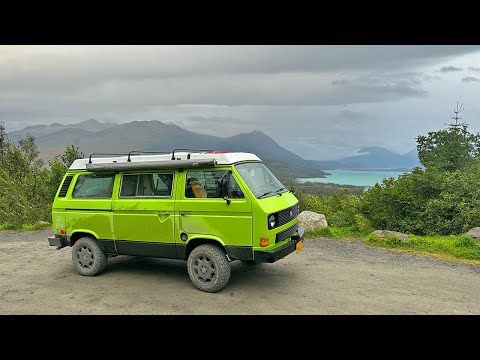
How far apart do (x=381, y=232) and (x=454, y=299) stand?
183 inches

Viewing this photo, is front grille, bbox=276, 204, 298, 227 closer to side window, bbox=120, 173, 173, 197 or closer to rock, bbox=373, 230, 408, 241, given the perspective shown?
side window, bbox=120, 173, 173, 197

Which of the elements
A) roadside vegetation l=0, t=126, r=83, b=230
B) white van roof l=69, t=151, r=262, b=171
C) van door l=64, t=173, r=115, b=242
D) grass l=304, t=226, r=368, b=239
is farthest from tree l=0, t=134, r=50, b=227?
grass l=304, t=226, r=368, b=239

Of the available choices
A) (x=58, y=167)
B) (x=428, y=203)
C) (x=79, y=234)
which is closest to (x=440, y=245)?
(x=428, y=203)

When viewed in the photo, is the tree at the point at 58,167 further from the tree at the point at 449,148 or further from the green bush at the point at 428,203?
the tree at the point at 449,148

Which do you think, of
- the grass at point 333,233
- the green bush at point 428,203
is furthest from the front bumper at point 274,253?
the green bush at point 428,203

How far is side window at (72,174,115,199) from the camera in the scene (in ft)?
26.8

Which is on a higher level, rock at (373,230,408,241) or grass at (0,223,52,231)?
rock at (373,230,408,241)

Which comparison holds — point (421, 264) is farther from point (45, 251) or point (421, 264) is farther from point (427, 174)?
point (45, 251)

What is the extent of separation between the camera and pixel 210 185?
23.3 ft

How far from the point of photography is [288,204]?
7.41 meters

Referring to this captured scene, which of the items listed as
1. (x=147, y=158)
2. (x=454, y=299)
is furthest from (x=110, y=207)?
(x=454, y=299)

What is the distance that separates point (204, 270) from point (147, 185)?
2.22 metres

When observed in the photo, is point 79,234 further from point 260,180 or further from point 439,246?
point 439,246

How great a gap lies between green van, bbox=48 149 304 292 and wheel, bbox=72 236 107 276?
23mm
